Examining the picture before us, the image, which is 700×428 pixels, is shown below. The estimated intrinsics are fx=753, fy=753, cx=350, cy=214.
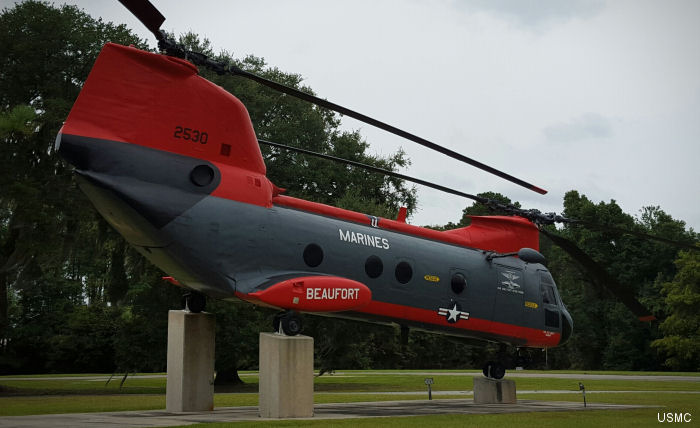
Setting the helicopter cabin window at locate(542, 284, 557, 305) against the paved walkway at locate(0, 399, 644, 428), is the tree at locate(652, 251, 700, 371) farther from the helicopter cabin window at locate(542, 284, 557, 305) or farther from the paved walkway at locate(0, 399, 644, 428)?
the paved walkway at locate(0, 399, 644, 428)

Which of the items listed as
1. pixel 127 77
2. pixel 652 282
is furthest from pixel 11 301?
pixel 652 282

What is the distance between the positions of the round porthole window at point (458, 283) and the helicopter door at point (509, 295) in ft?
4.70

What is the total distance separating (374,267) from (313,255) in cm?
189

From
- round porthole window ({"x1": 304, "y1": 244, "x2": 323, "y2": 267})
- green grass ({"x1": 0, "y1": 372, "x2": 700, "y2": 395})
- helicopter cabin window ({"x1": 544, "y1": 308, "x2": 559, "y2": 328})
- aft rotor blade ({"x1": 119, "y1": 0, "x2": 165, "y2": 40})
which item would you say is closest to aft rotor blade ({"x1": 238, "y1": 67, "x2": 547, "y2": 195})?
aft rotor blade ({"x1": 119, "y1": 0, "x2": 165, "y2": 40})

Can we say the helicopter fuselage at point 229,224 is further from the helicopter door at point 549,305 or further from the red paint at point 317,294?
the helicopter door at point 549,305

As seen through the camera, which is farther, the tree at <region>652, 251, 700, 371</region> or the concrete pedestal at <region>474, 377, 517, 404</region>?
the tree at <region>652, 251, 700, 371</region>

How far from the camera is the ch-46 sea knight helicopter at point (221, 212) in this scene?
49.2 ft

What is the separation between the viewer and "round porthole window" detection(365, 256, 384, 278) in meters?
18.5

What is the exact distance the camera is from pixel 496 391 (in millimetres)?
23344

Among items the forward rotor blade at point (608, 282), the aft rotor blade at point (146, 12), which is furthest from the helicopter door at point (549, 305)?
the aft rotor blade at point (146, 12)

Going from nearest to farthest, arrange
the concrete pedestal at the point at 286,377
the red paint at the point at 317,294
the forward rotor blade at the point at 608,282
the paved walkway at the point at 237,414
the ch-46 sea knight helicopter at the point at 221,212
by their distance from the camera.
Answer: the ch-46 sea knight helicopter at the point at 221,212 → the paved walkway at the point at 237,414 → the red paint at the point at 317,294 → the concrete pedestal at the point at 286,377 → the forward rotor blade at the point at 608,282

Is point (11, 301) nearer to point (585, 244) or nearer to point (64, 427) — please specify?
point (64, 427)

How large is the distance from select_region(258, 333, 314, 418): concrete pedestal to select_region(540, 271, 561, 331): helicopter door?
9.44 m

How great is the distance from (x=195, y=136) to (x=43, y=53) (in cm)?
1947
